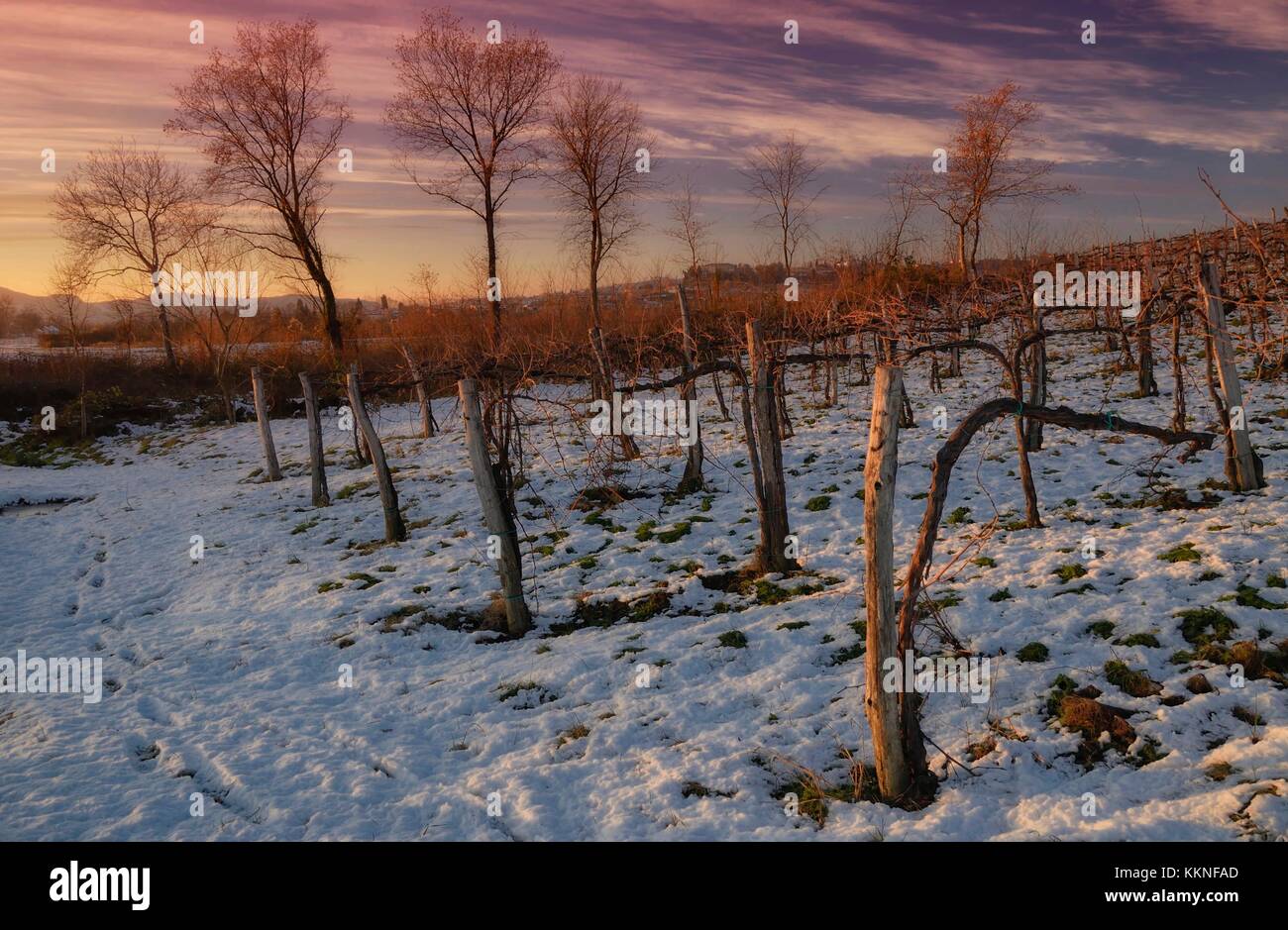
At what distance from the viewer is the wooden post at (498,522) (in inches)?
303

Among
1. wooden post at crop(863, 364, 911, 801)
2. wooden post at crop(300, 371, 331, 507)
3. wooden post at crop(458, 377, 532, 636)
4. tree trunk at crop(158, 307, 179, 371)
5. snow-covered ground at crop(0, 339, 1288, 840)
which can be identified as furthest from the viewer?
tree trunk at crop(158, 307, 179, 371)

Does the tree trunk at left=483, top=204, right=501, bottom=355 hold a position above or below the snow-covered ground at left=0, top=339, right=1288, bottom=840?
above

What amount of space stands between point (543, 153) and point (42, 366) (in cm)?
2095

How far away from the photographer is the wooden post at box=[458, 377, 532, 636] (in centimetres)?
769

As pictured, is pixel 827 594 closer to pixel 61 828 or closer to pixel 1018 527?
pixel 1018 527

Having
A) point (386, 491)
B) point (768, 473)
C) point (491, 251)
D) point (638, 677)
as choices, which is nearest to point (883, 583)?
point (638, 677)

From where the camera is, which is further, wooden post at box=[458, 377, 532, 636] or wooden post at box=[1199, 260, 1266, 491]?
wooden post at box=[1199, 260, 1266, 491]

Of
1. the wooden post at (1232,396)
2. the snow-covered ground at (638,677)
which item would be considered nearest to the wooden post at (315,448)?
the snow-covered ground at (638,677)

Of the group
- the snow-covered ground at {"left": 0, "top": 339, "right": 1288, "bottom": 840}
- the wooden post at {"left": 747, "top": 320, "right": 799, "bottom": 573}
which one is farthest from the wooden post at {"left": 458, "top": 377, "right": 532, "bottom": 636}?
the wooden post at {"left": 747, "top": 320, "right": 799, "bottom": 573}

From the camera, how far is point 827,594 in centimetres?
736

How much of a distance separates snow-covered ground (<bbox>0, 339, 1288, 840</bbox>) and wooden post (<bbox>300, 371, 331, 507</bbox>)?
1.53m

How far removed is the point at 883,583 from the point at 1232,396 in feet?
21.5

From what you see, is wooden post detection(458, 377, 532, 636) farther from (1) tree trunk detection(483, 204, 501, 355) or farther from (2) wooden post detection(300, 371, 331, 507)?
(1) tree trunk detection(483, 204, 501, 355)

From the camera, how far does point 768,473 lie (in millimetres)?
8266
